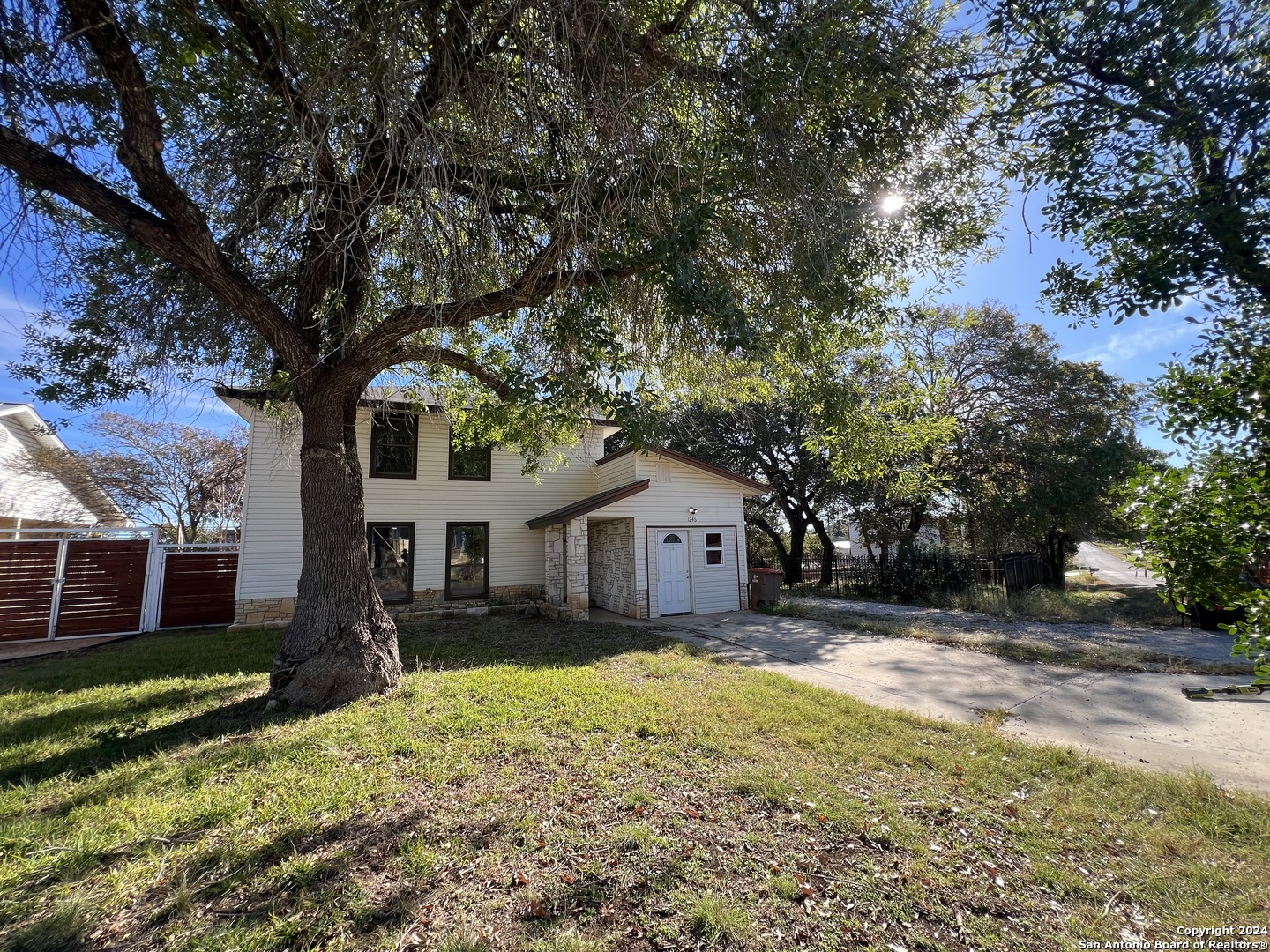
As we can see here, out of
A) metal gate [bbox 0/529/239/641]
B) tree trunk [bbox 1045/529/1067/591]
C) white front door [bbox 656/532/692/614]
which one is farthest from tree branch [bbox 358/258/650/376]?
tree trunk [bbox 1045/529/1067/591]

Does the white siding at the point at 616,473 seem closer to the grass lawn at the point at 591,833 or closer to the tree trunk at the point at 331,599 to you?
the tree trunk at the point at 331,599

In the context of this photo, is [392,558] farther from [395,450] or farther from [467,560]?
[395,450]

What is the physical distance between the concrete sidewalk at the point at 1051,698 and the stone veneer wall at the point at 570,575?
2.98 m

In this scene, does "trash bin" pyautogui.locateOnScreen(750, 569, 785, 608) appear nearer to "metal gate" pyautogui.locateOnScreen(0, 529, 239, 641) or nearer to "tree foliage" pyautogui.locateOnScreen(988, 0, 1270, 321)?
"tree foliage" pyautogui.locateOnScreen(988, 0, 1270, 321)

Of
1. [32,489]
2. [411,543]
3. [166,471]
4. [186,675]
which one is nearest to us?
[186,675]

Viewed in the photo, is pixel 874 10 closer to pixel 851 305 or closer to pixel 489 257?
pixel 851 305

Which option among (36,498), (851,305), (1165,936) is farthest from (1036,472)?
(36,498)

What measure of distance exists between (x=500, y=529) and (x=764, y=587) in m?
7.43

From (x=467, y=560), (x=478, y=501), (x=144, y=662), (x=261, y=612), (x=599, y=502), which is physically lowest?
(x=144, y=662)

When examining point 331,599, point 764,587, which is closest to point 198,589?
point 331,599

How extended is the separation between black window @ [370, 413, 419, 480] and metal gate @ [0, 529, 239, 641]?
3.64 meters

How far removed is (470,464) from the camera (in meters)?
13.1

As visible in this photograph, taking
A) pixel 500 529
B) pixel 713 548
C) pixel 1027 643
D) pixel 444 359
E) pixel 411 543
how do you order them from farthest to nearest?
pixel 500 529, pixel 713 548, pixel 411 543, pixel 1027 643, pixel 444 359

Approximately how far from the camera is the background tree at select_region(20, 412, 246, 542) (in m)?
17.2
